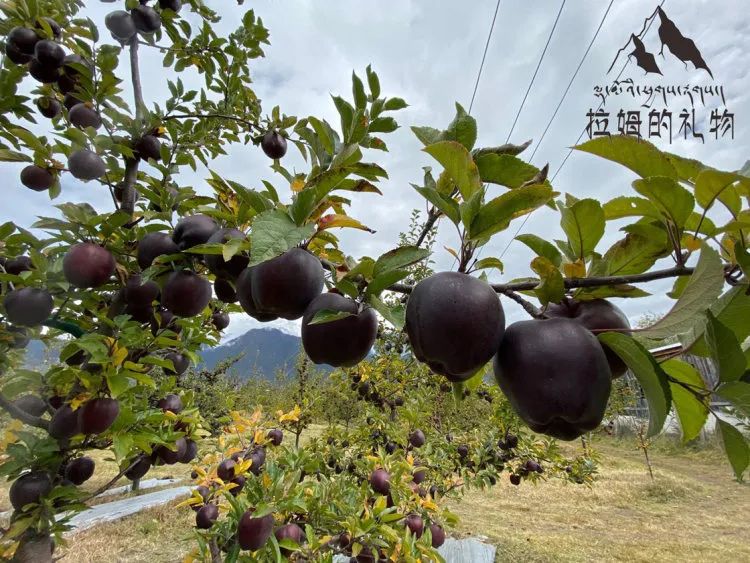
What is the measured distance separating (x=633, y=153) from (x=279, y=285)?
56cm

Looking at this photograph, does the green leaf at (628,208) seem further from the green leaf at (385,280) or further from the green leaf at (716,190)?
the green leaf at (385,280)

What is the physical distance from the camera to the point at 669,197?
1.84 ft

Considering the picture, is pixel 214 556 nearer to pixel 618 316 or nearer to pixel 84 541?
pixel 618 316

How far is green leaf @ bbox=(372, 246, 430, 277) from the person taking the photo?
0.62 meters

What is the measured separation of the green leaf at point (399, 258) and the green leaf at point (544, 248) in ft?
0.56

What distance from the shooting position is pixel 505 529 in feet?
18.1

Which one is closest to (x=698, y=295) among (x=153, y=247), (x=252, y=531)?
(x=153, y=247)

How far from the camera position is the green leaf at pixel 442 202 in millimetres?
613

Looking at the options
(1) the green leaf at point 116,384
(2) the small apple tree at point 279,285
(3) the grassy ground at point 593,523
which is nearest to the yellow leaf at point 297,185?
(2) the small apple tree at point 279,285

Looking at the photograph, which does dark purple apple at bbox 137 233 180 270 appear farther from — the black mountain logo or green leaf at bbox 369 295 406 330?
the black mountain logo

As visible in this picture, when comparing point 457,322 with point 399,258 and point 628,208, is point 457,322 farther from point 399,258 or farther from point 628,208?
point 628,208

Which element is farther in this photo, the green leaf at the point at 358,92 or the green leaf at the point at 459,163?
the green leaf at the point at 358,92

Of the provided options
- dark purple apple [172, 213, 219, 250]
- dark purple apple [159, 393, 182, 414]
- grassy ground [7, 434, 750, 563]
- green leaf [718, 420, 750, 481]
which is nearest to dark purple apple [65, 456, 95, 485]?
dark purple apple [159, 393, 182, 414]

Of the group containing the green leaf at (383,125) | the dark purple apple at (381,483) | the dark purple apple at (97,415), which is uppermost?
the green leaf at (383,125)
